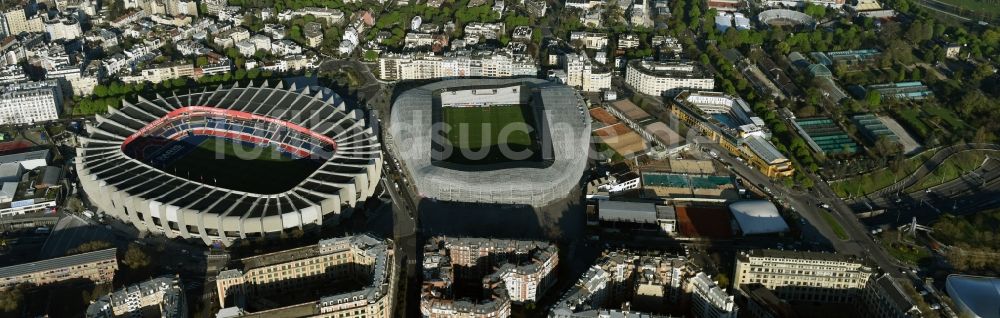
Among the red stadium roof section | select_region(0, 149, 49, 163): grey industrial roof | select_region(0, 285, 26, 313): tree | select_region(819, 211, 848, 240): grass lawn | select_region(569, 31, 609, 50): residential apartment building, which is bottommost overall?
select_region(819, 211, 848, 240): grass lawn

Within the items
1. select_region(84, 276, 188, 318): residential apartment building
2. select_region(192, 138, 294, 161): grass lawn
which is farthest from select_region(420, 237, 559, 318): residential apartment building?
select_region(192, 138, 294, 161): grass lawn

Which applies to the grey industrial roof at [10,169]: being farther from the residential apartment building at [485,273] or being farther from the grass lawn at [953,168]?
the grass lawn at [953,168]

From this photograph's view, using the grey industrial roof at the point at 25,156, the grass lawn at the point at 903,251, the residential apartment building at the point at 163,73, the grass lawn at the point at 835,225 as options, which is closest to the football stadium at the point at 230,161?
the grey industrial roof at the point at 25,156

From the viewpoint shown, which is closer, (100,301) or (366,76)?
(100,301)

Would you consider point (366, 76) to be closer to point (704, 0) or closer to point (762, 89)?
point (762, 89)

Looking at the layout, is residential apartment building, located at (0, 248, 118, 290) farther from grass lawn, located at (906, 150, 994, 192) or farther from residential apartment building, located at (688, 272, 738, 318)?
grass lawn, located at (906, 150, 994, 192)

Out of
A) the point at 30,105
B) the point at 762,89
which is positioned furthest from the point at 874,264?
the point at 30,105
